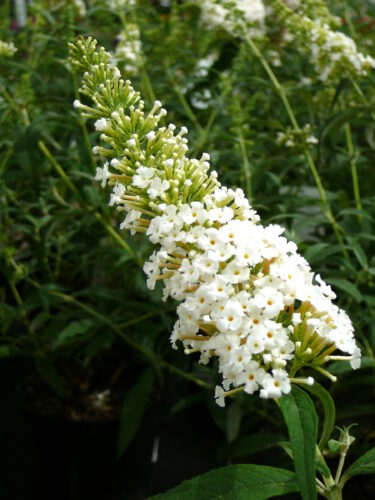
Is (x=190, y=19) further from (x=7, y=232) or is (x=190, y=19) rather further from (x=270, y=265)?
(x=270, y=265)

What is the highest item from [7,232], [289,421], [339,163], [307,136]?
[289,421]

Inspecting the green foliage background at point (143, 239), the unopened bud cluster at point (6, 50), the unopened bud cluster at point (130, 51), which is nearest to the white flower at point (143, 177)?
the green foliage background at point (143, 239)

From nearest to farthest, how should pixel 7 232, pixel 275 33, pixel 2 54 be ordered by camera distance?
pixel 2 54 → pixel 7 232 → pixel 275 33

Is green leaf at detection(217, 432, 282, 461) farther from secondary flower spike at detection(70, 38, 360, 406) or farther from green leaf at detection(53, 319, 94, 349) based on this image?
secondary flower spike at detection(70, 38, 360, 406)

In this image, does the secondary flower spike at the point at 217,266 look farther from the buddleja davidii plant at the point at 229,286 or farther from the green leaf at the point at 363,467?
the green leaf at the point at 363,467

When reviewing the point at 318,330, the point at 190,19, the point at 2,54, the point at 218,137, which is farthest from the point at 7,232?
the point at 318,330

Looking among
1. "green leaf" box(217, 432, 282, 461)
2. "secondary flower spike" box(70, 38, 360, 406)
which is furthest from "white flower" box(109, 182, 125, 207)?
"green leaf" box(217, 432, 282, 461)

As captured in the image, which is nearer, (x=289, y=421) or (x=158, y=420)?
(x=289, y=421)
